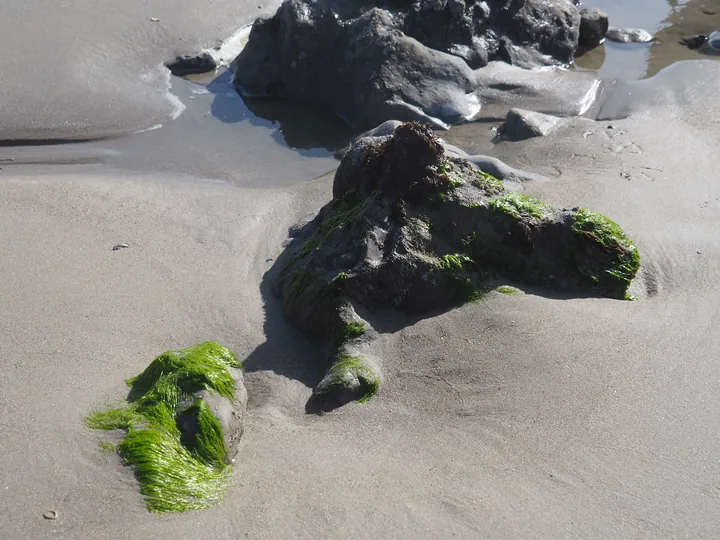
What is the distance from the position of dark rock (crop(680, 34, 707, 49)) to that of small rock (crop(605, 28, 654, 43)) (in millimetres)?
470

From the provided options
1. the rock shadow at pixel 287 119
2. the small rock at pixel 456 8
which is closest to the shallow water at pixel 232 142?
the rock shadow at pixel 287 119

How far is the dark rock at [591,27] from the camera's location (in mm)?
10305

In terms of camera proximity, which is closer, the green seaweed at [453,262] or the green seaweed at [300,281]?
the green seaweed at [453,262]

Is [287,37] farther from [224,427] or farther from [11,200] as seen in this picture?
[224,427]

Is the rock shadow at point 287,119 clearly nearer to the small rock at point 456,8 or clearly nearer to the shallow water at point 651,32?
the small rock at point 456,8

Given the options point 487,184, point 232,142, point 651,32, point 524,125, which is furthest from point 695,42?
point 487,184

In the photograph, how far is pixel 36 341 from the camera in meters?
4.39

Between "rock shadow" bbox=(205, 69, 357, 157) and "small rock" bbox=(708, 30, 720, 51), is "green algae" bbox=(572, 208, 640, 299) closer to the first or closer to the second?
"rock shadow" bbox=(205, 69, 357, 157)

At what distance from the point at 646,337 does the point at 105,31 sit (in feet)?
23.7

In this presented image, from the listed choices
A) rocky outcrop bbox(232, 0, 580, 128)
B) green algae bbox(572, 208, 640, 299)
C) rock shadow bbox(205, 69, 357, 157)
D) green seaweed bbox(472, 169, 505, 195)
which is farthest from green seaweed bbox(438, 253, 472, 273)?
rocky outcrop bbox(232, 0, 580, 128)

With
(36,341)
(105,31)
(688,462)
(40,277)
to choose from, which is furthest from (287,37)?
(688,462)

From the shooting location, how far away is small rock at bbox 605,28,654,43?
34.6 feet

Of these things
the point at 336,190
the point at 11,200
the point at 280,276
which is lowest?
the point at 11,200

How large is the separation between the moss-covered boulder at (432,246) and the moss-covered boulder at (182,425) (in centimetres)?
90
